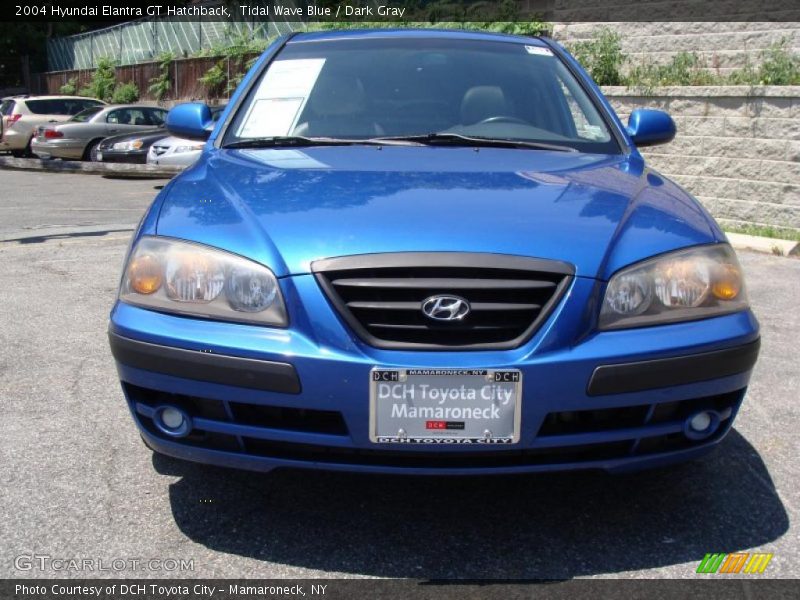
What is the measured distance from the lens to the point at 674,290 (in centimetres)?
256

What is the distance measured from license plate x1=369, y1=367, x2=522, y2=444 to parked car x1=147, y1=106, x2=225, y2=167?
12912 millimetres

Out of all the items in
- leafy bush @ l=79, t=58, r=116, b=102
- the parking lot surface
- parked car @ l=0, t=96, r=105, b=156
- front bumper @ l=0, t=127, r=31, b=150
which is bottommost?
leafy bush @ l=79, t=58, r=116, b=102

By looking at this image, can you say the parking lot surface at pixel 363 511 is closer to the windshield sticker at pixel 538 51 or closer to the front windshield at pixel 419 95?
the front windshield at pixel 419 95

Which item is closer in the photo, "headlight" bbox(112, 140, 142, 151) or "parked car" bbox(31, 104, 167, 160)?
"headlight" bbox(112, 140, 142, 151)

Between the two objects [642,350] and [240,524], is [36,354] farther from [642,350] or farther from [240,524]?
[642,350]

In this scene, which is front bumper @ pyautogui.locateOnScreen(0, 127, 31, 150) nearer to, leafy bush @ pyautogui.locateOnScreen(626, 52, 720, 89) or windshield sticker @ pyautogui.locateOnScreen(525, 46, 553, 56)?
leafy bush @ pyautogui.locateOnScreen(626, 52, 720, 89)

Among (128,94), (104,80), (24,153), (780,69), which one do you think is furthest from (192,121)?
(104,80)

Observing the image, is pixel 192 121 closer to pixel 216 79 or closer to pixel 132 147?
pixel 132 147

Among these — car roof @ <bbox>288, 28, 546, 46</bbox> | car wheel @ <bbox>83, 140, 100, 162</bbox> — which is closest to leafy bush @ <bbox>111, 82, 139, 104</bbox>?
car wheel @ <bbox>83, 140, 100, 162</bbox>

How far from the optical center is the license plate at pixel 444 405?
2.32 metres

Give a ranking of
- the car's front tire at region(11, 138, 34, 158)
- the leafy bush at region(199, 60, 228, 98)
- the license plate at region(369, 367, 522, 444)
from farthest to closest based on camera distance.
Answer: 1. the leafy bush at region(199, 60, 228, 98)
2. the car's front tire at region(11, 138, 34, 158)
3. the license plate at region(369, 367, 522, 444)

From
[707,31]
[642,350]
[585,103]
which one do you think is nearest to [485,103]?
[585,103]

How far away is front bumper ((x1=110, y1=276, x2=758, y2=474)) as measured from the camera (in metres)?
2.34

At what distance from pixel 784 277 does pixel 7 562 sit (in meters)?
5.96
